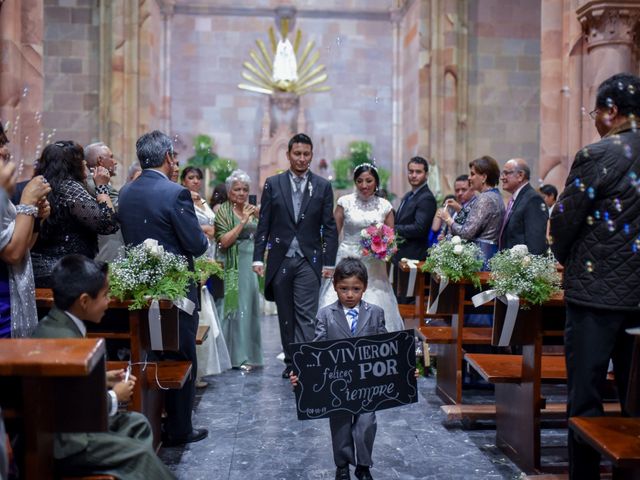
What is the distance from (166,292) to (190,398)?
1.08 m

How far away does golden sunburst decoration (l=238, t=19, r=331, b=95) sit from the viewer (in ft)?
62.3

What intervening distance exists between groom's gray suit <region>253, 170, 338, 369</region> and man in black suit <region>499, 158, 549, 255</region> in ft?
5.32

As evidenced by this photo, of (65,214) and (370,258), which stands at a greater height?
(65,214)

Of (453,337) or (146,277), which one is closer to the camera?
(146,277)

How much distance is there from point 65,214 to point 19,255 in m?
1.24

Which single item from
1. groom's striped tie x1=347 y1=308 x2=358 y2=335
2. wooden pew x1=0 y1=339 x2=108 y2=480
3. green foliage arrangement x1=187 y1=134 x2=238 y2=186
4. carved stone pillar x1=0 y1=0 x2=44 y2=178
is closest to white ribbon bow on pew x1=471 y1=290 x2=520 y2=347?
groom's striped tie x1=347 y1=308 x2=358 y2=335

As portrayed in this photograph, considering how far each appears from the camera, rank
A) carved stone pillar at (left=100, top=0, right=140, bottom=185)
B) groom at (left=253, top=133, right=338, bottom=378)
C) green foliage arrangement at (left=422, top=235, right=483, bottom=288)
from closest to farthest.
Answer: green foliage arrangement at (left=422, top=235, right=483, bottom=288)
groom at (left=253, top=133, right=338, bottom=378)
carved stone pillar at (left=100, top=0, right=140, bottom=185)

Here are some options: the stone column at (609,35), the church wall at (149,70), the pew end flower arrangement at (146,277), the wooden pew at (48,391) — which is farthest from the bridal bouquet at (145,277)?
the church wall at (149,70)

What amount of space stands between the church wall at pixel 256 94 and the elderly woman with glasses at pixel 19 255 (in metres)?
15.2

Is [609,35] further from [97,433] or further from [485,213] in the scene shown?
[97,433]

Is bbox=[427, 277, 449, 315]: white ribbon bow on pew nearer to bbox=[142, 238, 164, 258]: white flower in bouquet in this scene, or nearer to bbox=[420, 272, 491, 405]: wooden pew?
bbox=[420, 272, 491, 405]: wooden pew

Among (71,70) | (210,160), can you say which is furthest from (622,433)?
(210,160)

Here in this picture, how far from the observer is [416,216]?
8367 millimetres

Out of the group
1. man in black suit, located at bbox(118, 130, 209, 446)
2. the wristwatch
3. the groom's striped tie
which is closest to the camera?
the wristwatch
